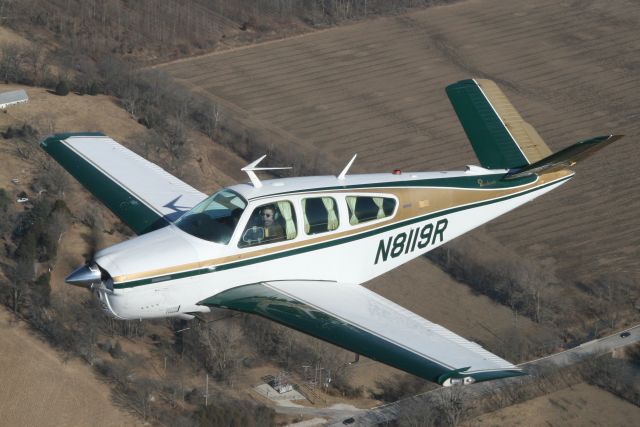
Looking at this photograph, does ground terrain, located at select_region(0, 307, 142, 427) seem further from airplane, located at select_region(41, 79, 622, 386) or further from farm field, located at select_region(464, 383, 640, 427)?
farm field, located at select_region(464, 383, 640, 427)

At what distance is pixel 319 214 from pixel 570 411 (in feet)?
48.8

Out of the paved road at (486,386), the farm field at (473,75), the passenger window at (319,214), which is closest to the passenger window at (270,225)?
the passenger window at (319,214)

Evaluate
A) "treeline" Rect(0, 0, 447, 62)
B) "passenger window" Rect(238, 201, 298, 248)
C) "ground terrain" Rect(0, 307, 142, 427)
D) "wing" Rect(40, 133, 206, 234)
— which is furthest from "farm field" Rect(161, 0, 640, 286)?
"passenger window" Rect(238, 201, 298, 248)

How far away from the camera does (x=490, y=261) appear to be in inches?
1569

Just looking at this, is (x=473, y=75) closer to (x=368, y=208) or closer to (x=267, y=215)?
(x=368, y=208)

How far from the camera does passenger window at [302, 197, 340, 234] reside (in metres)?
22.1

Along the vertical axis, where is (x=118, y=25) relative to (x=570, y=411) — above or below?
above

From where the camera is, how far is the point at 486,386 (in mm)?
34562

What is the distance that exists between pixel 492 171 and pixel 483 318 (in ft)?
42.9

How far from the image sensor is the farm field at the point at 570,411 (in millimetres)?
33250

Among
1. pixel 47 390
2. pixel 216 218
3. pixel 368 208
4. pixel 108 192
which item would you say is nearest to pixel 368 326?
pixel 368 208

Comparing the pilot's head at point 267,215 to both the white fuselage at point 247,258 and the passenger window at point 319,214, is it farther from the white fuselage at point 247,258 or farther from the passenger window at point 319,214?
the passenger window at point 319,214

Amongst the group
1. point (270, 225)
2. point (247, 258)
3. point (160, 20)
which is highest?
point (270, 225)

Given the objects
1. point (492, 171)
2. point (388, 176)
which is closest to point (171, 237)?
point (388, 176)
